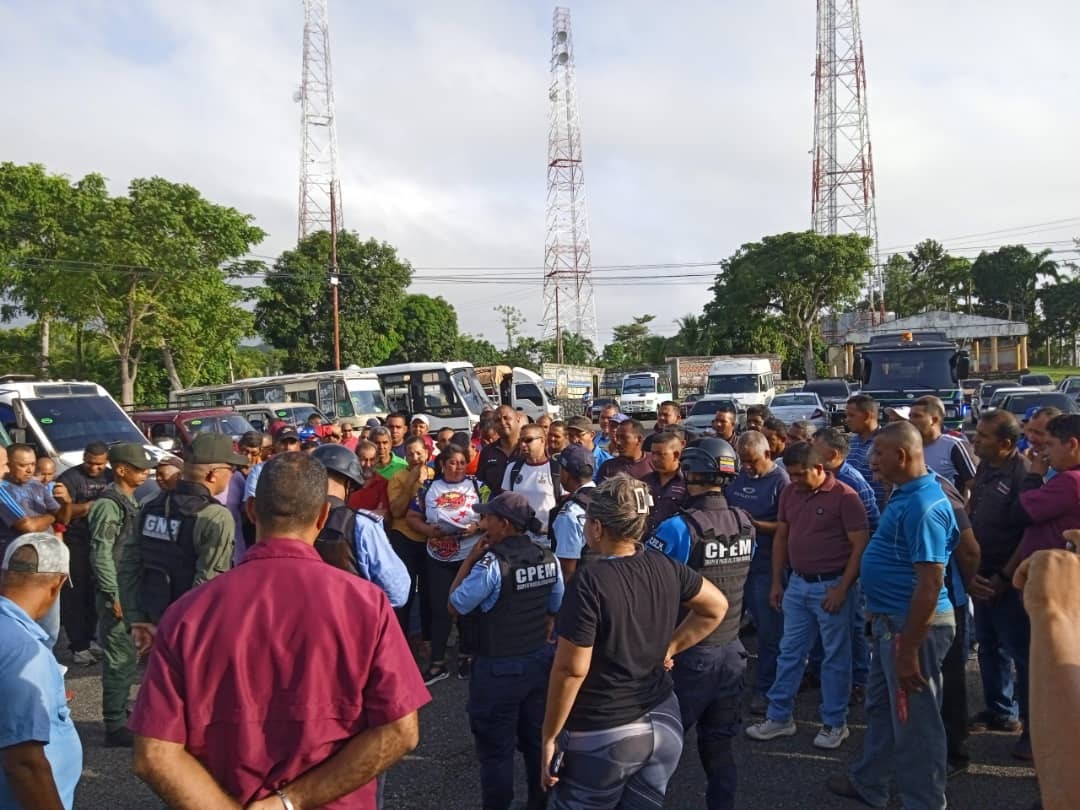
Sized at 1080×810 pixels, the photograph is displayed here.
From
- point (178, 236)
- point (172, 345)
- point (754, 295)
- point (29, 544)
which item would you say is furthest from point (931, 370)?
point (754, 295)

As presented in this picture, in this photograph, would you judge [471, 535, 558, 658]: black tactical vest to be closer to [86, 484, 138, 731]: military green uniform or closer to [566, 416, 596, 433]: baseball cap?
[86, 484, 138, 731]: military green uniform

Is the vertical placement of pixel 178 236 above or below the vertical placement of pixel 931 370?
above

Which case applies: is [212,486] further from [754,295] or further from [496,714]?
[754,295]

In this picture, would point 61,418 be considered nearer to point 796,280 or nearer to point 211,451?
point 211,451

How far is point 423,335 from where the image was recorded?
49.6 metres

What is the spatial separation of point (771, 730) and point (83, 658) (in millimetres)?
5833

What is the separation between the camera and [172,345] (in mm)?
30922

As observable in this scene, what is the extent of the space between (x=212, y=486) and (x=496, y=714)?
2.11 metres

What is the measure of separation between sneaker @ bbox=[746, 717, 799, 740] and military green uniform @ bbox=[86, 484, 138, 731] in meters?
3.96

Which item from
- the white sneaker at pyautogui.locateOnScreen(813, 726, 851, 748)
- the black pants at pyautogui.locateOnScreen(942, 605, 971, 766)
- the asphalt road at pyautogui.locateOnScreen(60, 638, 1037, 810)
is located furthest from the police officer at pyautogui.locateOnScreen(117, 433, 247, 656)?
the black pants at pyautogui.locateOnScreen(942, 605, 971, 766)

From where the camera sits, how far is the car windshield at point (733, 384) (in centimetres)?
2962

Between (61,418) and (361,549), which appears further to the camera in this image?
(61,418)

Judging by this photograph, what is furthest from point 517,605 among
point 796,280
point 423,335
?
point 423,335

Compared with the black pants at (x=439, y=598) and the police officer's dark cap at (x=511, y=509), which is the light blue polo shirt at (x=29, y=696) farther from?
the black pants at (x=439, y=598)
